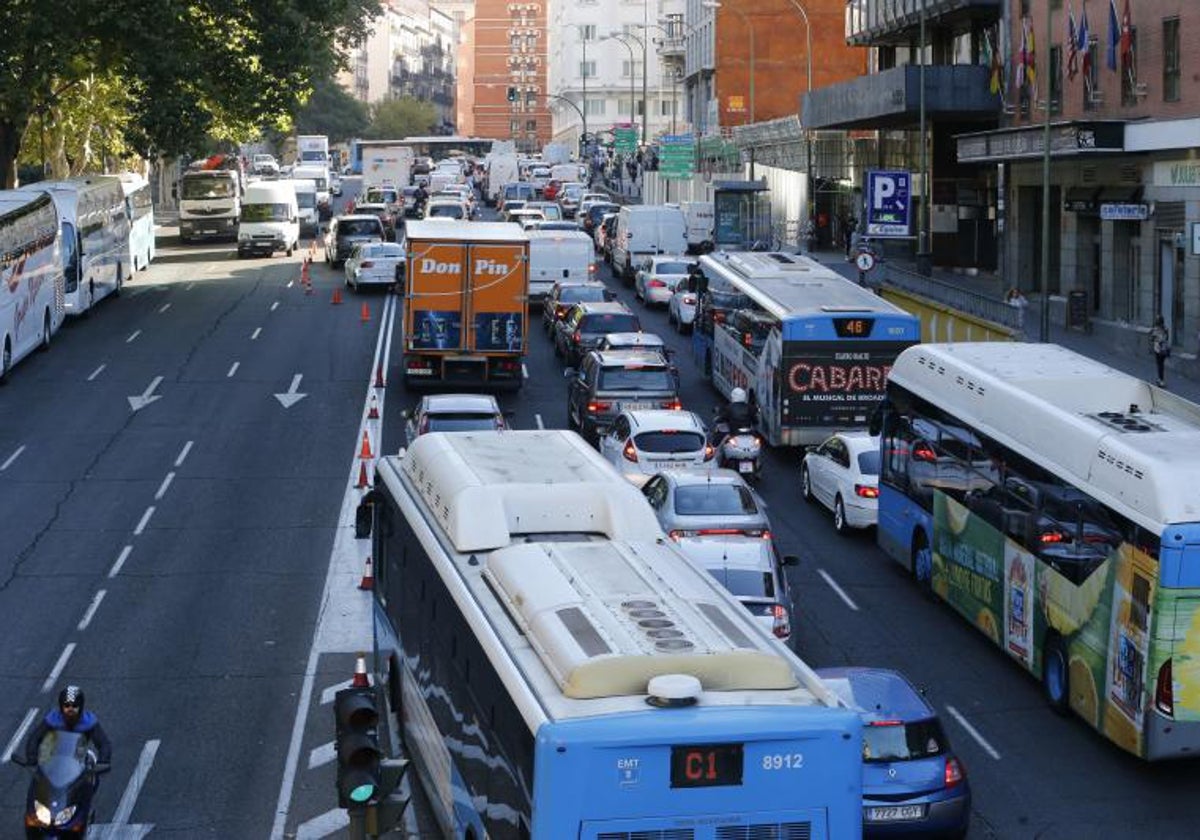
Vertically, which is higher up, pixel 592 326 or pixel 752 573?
pixel 592 326

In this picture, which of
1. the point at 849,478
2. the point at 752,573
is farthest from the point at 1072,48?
the point at 752,573

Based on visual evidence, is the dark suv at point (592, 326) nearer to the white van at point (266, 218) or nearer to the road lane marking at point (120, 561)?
the road lane marking at point (120, 561)

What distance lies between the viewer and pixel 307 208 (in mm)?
83812

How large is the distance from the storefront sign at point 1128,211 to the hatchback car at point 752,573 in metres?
29.1

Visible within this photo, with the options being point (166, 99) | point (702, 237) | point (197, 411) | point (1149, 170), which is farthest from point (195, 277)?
point (1149, 170)

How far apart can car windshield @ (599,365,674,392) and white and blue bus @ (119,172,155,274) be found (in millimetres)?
30611

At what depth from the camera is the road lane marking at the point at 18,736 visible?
1809 cm

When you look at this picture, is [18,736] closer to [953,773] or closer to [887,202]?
[953,773]

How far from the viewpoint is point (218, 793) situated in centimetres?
1703

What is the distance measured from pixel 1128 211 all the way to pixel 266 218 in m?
33.2

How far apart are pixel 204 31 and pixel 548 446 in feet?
142

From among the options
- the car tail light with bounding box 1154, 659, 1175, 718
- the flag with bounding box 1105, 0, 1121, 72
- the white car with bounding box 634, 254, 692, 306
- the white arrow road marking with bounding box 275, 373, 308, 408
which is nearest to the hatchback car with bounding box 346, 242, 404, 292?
the white car with bounding box 634, 254, 692, 306

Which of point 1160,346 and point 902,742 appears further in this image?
point 1160,346

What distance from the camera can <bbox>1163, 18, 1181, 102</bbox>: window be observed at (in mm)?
45531
